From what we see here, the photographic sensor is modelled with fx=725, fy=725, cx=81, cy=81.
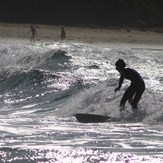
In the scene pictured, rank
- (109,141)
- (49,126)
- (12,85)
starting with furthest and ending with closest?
(12,85) < (49,126) < (109,141)

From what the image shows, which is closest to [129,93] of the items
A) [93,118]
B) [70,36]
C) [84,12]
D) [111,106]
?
[93,118]

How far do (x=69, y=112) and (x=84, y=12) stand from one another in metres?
62.9

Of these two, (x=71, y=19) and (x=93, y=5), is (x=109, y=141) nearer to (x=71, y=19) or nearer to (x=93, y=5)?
(x=71, y=19)

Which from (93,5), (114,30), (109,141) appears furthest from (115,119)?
(93,5)

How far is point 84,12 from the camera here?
81.0m

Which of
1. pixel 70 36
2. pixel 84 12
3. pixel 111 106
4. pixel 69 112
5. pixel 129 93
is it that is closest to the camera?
pixel 129 93

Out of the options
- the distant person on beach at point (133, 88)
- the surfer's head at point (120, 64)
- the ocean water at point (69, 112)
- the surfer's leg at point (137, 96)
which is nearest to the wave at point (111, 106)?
the ocean water at point (69, 112)

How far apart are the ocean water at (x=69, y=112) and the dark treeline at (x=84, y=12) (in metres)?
42.2

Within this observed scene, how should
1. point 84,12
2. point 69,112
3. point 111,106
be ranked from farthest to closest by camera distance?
point 84,12
point 69,112
point 111,106

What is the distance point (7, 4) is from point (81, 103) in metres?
59.3

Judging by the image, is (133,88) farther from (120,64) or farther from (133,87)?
(120,64)

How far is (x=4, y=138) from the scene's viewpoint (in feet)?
46.0

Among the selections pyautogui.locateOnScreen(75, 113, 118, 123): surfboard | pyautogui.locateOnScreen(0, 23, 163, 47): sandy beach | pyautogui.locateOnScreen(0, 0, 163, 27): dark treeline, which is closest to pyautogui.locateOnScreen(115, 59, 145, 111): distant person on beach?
pyautogui.locateOnScreen(75, 113, 118, 123): surfboard

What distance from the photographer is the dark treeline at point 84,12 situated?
76062mm
